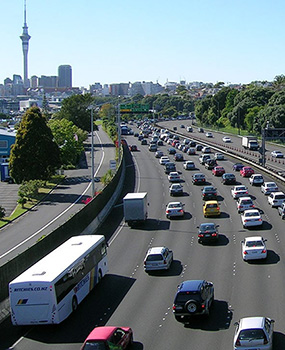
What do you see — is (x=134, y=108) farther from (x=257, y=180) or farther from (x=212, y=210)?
(x=212, y=210)

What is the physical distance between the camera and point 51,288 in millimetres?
23094

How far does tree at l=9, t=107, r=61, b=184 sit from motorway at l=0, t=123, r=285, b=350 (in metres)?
25.8

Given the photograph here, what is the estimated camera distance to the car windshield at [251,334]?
19.1m

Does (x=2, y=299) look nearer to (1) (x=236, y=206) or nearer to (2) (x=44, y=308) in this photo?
(2) (x=44, y=308)

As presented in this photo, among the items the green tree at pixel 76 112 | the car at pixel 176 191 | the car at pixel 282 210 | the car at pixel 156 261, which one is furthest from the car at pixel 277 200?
the green tree at pixel 76 112

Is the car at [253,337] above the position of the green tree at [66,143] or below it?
above

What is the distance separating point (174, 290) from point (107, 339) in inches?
394

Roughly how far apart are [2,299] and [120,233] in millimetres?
18344

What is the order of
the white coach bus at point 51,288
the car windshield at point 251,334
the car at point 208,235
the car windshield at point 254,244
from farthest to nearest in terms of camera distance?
the car at point 208,235, the car windshield at point 254,244, the white coach bus at point 51,288, the car windshield at point 251,334

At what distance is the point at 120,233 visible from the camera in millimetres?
43750

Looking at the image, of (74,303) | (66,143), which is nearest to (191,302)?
(74,303)

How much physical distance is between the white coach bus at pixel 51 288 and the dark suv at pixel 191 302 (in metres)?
4.37

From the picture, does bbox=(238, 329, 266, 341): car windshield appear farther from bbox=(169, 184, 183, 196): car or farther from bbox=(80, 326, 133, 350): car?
bbox=(169, 184, 183, 196): car

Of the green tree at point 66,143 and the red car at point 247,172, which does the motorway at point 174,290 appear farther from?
the green tree at point 66,143
